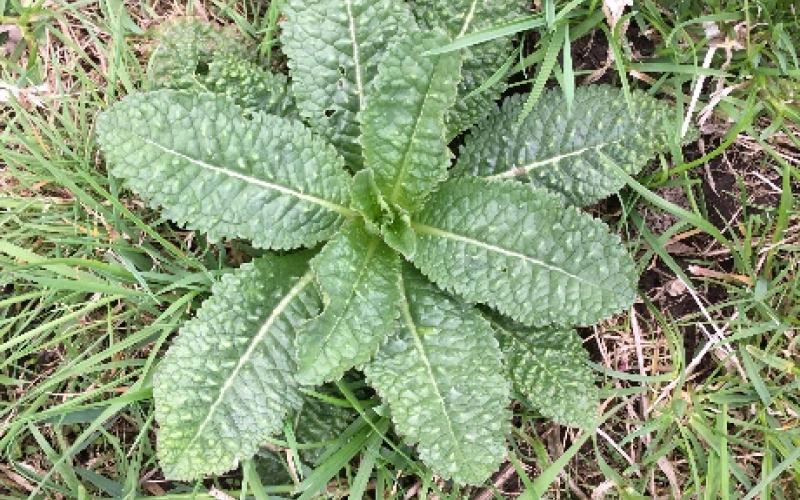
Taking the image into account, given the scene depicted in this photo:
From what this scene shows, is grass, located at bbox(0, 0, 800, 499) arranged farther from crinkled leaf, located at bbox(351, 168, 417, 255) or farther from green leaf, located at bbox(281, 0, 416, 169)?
crinkled leaf, located at bbox(351, 168, 417, 255)

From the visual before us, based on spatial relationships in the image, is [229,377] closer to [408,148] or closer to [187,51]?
[408,148]

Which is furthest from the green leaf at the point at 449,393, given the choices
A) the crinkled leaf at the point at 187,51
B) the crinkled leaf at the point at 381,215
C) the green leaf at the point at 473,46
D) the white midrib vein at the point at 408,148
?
the crinkled leaf at the point at 187,51

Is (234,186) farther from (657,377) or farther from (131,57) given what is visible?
(657,377)

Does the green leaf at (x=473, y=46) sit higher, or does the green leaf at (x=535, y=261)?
the green leaf at (x=473, y=46)

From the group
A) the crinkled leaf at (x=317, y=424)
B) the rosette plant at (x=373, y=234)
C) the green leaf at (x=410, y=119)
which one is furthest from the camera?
the crinkled leaf at (x=317, y=424)

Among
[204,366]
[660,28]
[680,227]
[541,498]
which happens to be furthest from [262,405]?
[660,28]

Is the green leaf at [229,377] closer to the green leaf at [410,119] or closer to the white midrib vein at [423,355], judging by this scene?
the white midrib vein at [423,355]
